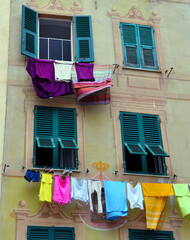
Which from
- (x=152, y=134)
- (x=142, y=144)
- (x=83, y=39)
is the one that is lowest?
(x=142, y=144)

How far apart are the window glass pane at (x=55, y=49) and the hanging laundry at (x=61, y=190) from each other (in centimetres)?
459

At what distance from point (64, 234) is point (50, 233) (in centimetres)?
38

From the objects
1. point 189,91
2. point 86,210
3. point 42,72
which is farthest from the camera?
point 189,91

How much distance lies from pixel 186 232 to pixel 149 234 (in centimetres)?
108

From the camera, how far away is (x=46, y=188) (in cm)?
1313

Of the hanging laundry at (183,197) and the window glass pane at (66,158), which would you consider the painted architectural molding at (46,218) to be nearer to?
the window glass pane at (66,158)

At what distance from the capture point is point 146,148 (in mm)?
14875

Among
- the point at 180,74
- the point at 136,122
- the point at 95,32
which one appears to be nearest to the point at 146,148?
the point at 136,122

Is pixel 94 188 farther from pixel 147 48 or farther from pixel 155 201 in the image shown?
pixel 147 48

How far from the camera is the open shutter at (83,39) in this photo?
52.4 feet

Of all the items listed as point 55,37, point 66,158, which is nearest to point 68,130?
point 66,158

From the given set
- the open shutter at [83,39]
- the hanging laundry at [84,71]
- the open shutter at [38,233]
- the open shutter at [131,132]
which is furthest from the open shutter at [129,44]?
the open shutter at [38,233]

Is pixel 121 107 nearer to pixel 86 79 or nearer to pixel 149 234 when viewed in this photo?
pixel 86 79

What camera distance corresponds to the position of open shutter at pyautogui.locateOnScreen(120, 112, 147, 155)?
14.7 meters
